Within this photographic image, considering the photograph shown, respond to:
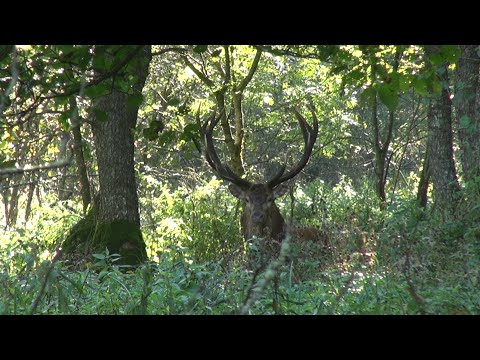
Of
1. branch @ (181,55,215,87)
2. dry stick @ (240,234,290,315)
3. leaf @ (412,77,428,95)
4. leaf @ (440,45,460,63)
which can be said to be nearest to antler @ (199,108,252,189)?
branch @ (181,55,215,87)

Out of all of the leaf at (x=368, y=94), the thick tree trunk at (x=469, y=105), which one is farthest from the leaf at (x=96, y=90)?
the thick tree trunk at (x=469, y=105)

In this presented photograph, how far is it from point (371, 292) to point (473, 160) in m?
5.17

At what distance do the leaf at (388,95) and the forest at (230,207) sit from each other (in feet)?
0.06

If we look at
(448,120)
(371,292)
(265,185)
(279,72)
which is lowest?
(371,292)

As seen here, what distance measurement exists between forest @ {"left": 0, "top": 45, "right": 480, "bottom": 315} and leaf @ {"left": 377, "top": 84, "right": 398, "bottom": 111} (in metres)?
0.02

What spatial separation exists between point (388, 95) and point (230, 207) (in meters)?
8.93

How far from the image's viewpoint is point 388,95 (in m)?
4.10

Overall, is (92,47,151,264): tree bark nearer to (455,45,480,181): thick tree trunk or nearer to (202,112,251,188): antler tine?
(202,112,251,188): antler tine

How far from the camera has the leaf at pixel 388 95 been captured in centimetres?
408

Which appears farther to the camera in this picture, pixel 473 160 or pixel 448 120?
pixel 448 120

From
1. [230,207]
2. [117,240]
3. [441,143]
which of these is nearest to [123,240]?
[117,240]

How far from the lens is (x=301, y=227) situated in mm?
10938
